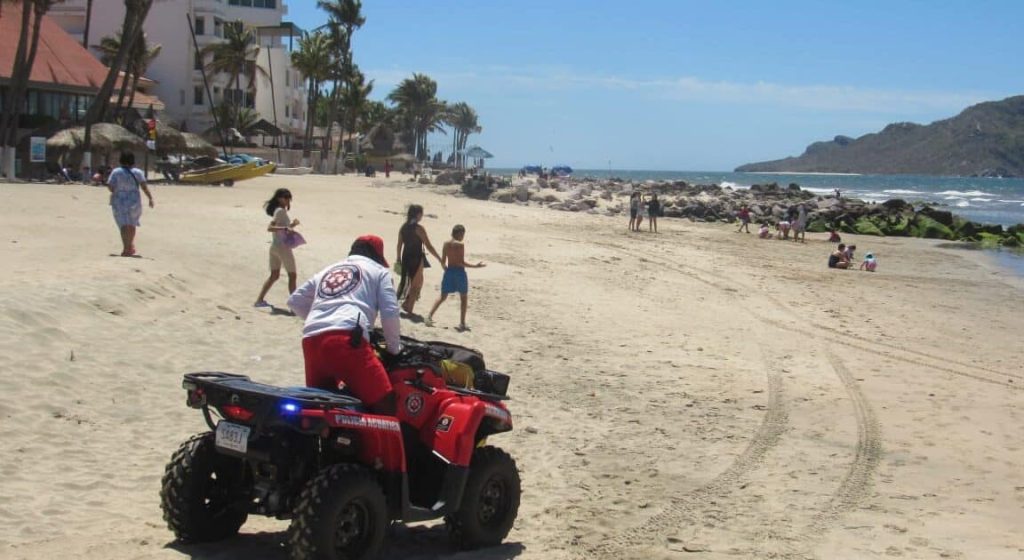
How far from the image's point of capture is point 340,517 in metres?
5.15

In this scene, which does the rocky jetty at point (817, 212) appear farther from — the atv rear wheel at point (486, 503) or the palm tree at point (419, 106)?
the palm tree at point (419, 106)

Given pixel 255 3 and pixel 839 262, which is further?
pixel 255 3

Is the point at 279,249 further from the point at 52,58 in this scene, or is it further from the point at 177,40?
the point at 177,40

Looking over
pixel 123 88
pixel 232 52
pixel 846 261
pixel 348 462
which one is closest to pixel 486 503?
pixel 348 462

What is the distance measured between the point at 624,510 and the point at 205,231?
1446 cm

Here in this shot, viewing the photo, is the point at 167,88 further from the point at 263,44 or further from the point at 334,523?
the point at 334,523

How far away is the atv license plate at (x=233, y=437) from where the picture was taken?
507 cm

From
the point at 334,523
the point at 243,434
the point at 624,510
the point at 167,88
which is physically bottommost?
the point at 624,510

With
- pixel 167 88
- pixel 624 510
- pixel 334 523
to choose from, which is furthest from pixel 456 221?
pixel 167 88

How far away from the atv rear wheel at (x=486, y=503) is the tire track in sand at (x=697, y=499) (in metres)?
0.54

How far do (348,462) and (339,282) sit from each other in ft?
3.23

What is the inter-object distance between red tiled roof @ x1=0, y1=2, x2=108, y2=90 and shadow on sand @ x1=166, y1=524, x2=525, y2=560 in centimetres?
3670

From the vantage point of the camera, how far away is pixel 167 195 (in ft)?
95.7

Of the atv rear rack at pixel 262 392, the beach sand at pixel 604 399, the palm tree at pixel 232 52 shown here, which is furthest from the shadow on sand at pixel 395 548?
the palm tree at pixel 232 52
